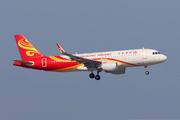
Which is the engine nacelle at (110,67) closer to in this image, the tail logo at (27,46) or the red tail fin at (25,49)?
the red tail fin at (25,49)

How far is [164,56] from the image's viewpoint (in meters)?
53.3

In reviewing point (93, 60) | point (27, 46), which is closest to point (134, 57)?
Answer: point (93, 60)

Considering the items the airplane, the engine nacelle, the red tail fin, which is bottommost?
the engine nacelle

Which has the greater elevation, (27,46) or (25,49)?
(27,46)

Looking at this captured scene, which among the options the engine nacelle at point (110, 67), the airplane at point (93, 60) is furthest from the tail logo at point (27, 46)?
the engine nacelle at point (110, 67)

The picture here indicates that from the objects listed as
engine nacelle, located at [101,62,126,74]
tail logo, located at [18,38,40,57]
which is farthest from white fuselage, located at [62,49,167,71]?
tail logo, located at [18,38,40,57]

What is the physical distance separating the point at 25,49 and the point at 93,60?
1496 centimetres

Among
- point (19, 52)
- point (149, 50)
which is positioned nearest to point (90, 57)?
point (149, 50)

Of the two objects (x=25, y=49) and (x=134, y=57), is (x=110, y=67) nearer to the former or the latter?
(x=134, y=57)

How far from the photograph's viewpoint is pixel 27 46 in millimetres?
60594

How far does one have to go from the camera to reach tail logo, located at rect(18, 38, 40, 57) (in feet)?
196

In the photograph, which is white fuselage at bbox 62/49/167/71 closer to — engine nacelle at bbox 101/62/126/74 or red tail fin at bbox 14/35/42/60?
engine nacelle at bbox 101/62/126/74

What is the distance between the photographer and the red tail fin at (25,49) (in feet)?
195

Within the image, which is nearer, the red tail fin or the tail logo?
the red tail fin
